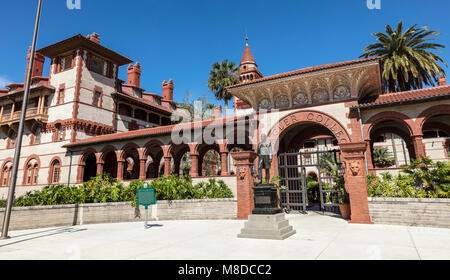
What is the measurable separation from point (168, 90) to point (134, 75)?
6.64 metres

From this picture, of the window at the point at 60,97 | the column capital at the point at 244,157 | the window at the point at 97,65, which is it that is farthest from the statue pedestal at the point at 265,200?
the window at the point at 97,65

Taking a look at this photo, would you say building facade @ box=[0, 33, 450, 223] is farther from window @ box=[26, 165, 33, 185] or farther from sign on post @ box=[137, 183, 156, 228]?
sign on post @ box=[137, 183, 156, 228]

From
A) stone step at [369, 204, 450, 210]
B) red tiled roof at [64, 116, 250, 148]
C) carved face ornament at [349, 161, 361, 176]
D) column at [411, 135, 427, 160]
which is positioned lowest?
stone step at [369, 204, 450, 210]

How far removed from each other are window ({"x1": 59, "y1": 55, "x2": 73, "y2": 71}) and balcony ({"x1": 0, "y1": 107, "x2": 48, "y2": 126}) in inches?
185

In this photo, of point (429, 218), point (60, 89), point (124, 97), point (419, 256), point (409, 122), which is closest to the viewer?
point (419, 256)

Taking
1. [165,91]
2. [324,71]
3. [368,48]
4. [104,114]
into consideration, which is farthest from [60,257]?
[165,91]

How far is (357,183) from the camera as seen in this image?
395 inches

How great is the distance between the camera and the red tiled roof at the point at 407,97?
44.3 ft

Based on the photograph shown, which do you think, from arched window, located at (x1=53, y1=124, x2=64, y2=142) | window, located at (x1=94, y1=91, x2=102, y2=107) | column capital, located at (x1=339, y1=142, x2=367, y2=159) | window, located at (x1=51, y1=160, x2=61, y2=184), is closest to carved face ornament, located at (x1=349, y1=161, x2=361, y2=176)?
column capital, located at (x1=339, y1=142, x2=367, y2=159)

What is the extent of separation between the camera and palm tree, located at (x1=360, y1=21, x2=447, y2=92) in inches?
912

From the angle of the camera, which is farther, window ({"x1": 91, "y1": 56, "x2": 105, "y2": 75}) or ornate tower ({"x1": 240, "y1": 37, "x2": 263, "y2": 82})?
ornate tower ({"x1": 240, "y1": 37, "x2": 263, "y2": 82})

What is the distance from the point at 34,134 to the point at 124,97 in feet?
32.5

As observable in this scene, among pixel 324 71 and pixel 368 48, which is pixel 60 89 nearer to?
pixel 324 71
